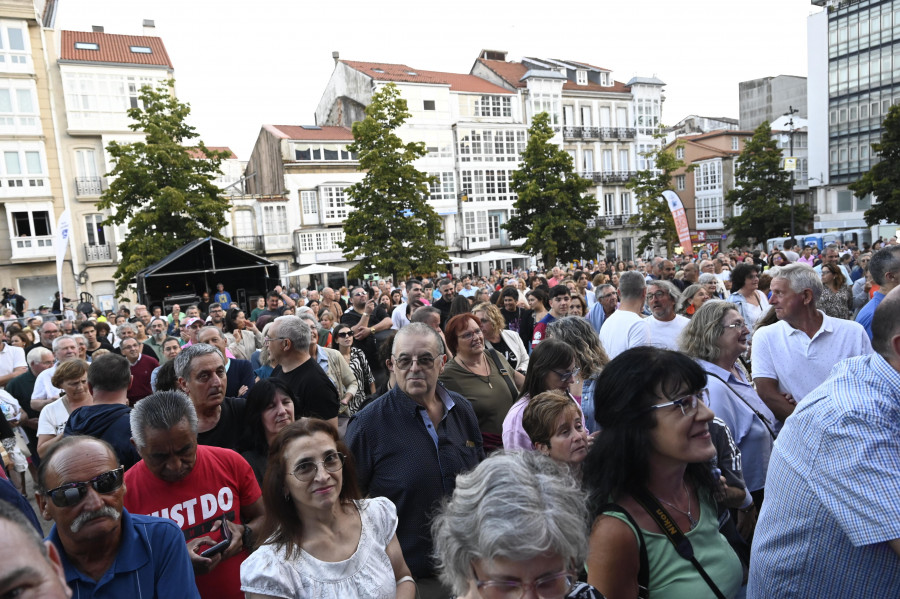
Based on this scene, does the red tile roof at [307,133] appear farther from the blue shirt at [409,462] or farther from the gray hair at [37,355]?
the blue shirt at [409,462]

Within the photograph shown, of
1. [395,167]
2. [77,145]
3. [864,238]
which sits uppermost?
[77,145]

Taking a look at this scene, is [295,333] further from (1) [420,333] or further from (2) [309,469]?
(2) [309,469]

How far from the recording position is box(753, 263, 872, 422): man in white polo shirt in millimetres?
3889

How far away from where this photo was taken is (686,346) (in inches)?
154

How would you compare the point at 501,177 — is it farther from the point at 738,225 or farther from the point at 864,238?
the point at 864,238

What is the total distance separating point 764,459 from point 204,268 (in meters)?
17.4

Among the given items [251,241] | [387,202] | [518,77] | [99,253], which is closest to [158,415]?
[387,202]

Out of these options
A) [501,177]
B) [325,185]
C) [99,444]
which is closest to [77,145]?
[325,185]

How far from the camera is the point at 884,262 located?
5.25m

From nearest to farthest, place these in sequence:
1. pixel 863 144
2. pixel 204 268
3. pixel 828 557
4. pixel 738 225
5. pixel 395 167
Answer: pixel 828 557
pixel 204 268
pixel 395 167
pixel 738 225
pixel 863 144

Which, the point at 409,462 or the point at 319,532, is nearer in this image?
the point at 319,532

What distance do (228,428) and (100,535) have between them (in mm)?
1641

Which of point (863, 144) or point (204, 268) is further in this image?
point (863, 144)

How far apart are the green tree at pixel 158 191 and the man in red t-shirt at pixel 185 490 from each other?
69.7ft
